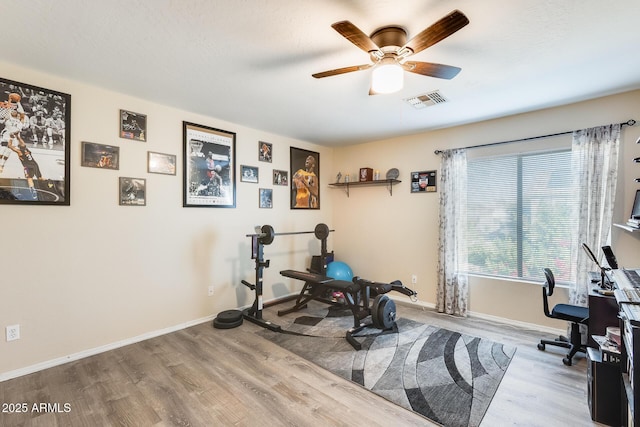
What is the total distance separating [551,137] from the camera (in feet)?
10.6

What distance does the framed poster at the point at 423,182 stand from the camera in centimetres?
414

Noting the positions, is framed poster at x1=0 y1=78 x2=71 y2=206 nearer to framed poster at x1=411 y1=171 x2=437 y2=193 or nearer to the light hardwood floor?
the light hardwood floor

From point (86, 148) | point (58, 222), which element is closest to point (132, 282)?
point (58, 222)

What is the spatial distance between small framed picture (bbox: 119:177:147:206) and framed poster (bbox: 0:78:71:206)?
44cm

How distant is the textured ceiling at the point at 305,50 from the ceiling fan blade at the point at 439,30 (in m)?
0.19

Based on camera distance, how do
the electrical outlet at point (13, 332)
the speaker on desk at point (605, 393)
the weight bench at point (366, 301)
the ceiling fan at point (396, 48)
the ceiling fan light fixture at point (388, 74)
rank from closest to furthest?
the ceiling fan at point (396, 48) → the speaker on desk at point (605, 393) → the ceiling fan light fixture at point (388, 74) → the electrical outlet at point (13, 332) → the weight bench at point (366, 301)

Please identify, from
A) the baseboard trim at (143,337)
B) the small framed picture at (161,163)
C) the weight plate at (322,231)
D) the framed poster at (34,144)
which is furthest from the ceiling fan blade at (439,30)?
the baseboard trim at (143,337)

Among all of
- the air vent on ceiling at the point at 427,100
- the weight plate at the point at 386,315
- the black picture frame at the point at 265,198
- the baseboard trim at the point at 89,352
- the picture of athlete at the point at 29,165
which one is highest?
the air vent on ceiling at the point at 427,100

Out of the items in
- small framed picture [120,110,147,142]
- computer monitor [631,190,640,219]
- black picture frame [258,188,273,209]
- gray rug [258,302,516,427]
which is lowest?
gray rug [258,302,516,427]

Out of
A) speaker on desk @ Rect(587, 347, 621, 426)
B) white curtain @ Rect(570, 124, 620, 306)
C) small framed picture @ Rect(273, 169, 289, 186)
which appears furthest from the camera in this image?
small framed picture @ Rect(273, 169, 289, 186)

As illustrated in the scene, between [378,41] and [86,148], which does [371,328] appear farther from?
[86,148]

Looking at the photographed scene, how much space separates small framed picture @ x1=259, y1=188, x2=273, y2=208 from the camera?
14.0ft

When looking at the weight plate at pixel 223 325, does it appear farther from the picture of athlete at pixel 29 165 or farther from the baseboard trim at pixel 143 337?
the picture of athlete at pixel 29 165

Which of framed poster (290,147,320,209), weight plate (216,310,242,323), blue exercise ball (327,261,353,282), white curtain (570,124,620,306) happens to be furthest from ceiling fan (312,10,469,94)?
blue exercise ball (327,261,353,282)
